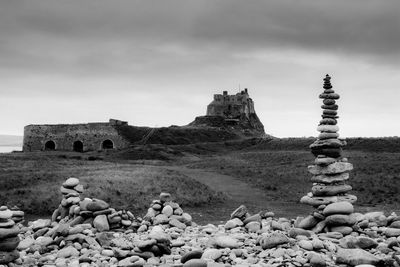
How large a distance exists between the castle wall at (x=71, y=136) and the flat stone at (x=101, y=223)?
221 ft

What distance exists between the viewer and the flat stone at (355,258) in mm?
10055

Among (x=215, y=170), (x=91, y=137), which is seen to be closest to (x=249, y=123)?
(x=91, y=137)

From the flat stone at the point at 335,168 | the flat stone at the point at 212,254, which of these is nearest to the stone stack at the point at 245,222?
the flat stone at the point at 335,168

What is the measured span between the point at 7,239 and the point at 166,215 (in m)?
5.74

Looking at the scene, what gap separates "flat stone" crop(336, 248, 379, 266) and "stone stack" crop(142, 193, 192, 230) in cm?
583

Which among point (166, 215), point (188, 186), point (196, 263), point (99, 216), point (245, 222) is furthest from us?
point (188, 186)

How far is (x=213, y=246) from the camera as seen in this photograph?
11984 mm

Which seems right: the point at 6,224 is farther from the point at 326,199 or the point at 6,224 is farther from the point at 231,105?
the point at 231,105

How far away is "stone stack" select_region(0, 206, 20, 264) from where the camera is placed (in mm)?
11031

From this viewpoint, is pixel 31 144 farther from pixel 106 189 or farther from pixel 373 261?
pixel 373 261

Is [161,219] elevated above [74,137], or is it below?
below

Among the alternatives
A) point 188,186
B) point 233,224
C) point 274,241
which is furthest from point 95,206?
point 188,186

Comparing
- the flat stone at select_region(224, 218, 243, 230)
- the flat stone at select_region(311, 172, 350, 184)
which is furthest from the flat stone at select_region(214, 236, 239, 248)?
the flat stone at select_region(311, 172, 350, 184)

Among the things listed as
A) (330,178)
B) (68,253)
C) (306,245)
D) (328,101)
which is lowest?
(68,253)
